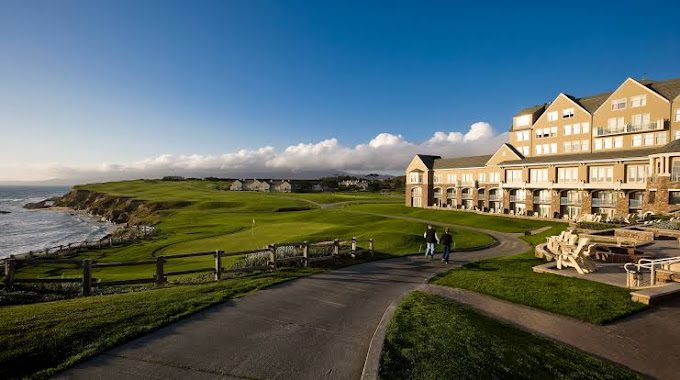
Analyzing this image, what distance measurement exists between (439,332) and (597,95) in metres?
68.5

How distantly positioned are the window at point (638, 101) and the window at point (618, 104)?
3.59ft

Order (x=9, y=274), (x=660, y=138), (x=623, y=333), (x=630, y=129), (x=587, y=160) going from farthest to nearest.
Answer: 1. (x=630, y=129)
2. (x=587, y=160)
3. (x=660, y=138)
4. (x=9, y=274)
5. (x=623, y=333)

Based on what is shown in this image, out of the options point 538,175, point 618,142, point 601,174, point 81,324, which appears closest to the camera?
point 81,324

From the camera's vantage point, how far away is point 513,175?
65.1 metres

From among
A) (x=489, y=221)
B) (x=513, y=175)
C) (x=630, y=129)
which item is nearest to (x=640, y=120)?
(x=630, y=129)

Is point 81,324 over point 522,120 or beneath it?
beneath

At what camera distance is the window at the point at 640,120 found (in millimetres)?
51594

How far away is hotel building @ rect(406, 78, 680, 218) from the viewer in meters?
46.8

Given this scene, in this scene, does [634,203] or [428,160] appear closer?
[634,203]

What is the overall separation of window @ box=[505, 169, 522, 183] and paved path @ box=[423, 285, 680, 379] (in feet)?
177

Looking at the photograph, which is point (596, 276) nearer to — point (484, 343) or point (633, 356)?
point (633, 356)

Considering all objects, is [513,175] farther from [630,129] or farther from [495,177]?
[630,129]

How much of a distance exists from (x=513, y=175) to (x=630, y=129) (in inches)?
702

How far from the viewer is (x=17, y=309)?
11789 mm
